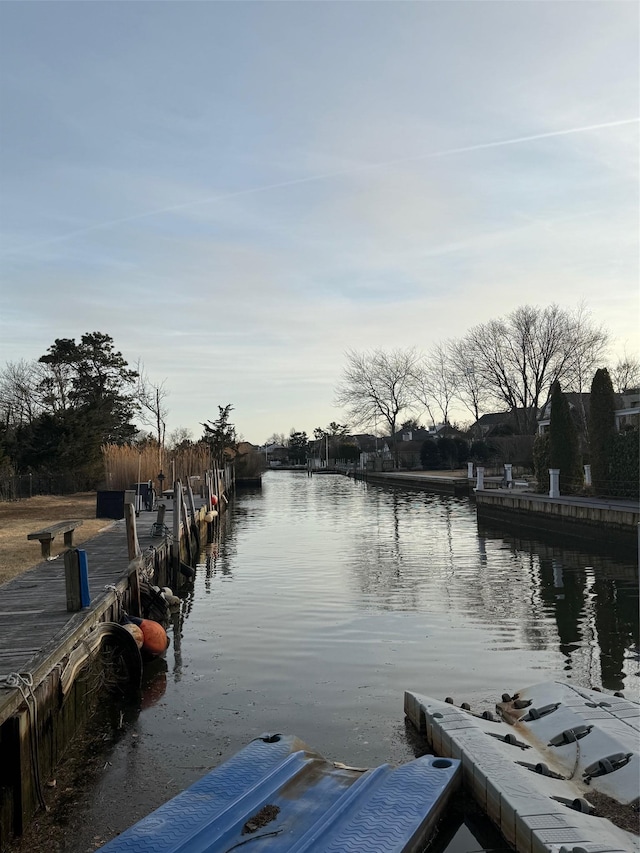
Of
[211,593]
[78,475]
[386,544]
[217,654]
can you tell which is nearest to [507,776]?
[217,654]

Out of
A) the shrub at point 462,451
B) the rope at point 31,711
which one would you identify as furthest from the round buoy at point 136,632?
the shrub at point 462,451

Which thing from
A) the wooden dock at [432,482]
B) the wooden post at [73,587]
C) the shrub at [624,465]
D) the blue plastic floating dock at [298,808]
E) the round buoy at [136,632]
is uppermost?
the shrub at [624,465]

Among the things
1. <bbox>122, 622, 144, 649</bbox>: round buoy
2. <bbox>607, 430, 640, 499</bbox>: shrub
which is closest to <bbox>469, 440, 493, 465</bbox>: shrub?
<bbox>607, 430, 640, 499</bbox>: shrub

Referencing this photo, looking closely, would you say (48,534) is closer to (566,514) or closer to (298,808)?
(298,808)

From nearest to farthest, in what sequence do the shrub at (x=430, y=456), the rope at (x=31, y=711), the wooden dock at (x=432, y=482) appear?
the rope at (x=31, y=711) < the wooden dock at (x=432, y=482) < the shrub at (x=430, y=456)

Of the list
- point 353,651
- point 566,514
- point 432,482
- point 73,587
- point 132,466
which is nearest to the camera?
point 73,587

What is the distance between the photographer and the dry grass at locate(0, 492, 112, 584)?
38.5 feet

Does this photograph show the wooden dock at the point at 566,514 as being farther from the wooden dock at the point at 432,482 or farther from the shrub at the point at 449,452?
the shrub at the point at 449,452

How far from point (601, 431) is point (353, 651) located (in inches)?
642

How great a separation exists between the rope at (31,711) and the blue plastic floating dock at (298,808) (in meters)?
1.05

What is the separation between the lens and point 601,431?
74.7 ft

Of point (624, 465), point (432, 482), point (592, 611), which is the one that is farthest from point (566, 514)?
point (432, 482)

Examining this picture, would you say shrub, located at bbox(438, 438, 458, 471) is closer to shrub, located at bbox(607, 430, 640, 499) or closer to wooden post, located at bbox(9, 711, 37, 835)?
shrub, located at bbox(607, 430, 640, 499)

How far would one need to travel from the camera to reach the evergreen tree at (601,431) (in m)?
22.6
